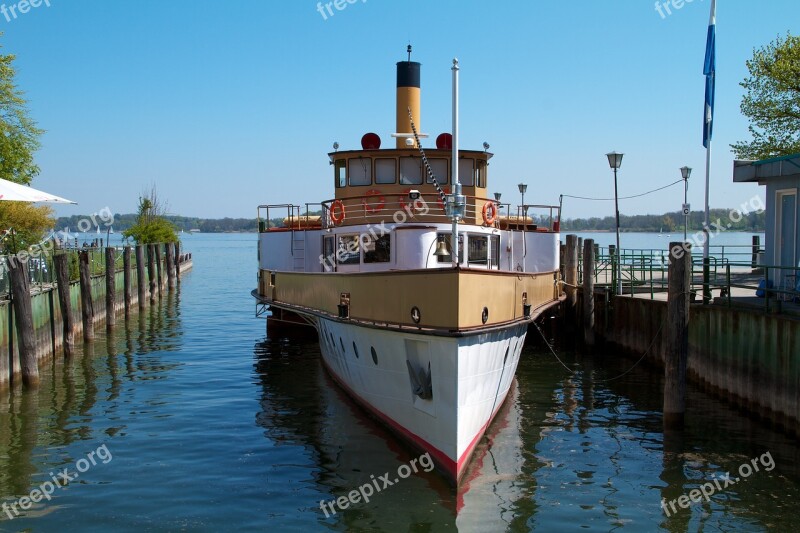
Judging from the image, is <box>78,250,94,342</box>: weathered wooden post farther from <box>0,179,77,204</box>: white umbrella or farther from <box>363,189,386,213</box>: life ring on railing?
<box>363,189,386,213</box>: life ring on railing

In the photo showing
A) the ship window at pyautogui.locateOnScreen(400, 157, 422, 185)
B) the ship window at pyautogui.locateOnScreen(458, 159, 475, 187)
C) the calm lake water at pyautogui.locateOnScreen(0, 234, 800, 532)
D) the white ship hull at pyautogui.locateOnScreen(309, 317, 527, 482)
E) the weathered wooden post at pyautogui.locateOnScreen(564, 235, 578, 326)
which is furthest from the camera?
the weathered wooden post at pyautogui.locateOnScreen(564, 235, 578, 326)

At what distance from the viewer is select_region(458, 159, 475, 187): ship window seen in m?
18.4

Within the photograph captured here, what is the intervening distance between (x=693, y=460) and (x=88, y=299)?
19.3m

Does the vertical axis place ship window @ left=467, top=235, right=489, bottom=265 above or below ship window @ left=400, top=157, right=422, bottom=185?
below

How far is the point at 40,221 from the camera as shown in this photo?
114ft

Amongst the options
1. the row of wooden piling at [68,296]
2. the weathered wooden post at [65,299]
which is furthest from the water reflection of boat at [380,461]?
the weathered wooden post at [65,299]

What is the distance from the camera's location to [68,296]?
22031 millimetres

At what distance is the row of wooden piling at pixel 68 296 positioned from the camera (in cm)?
1775

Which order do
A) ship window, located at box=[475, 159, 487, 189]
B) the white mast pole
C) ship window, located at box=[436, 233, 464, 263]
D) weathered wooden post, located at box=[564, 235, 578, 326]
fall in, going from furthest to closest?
weathered wooden post, located at box=[564, 235, 578, 326], ship window, located at box=[475, 159, 487, 189], ship window, located at box=[436, 233, 464, 263], the white mast pole

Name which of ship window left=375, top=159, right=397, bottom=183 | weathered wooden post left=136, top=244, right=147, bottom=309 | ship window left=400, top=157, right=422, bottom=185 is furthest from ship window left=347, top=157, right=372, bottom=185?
weathered wooden post left=136, top=244, right=147, bottom=309

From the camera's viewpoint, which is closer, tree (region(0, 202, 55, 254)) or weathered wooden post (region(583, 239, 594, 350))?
weathered wooden post (region(583, 239, 594, 350))

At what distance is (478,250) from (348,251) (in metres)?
2.88

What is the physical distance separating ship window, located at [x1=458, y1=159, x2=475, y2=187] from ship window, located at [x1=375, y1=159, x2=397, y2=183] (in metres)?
1.64

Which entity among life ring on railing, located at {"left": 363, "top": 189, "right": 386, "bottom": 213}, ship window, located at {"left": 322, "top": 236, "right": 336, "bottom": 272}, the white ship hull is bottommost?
the white ship hull
